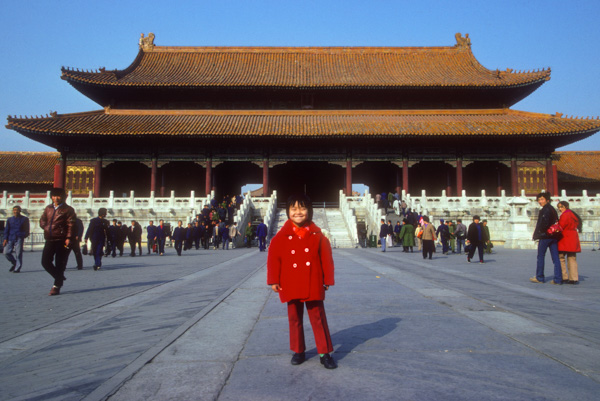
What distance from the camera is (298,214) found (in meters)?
3.05

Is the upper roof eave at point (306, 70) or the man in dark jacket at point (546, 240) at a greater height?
the upper roof eave at point (306, 70)

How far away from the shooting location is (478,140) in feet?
84.7

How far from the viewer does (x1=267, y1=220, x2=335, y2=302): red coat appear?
2.93m


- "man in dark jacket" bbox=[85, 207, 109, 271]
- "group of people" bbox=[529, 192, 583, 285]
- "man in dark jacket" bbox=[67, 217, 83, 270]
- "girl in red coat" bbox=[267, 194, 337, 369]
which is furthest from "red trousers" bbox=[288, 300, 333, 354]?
"man in dark jacket" bbox=[85, 207, 109, 271]

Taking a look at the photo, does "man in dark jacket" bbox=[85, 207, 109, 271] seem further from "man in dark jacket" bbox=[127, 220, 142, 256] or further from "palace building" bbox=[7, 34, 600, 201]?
"palace building" bbox=[7, 34, 600, 201]

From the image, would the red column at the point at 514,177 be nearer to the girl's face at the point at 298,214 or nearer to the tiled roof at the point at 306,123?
the tiled roof at the point at 306,123

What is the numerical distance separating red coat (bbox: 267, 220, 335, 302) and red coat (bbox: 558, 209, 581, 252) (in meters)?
5.74

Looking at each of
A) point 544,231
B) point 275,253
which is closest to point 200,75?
point 544,231

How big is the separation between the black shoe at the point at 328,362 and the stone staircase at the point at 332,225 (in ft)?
53.0

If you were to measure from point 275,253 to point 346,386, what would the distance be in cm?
100

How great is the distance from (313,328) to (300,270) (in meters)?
0.38

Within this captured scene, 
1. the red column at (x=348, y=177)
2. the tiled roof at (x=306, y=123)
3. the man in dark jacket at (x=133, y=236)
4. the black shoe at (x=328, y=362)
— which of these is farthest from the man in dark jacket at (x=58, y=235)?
the red column at (x=348, y=177)

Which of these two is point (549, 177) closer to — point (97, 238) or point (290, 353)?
point (97, 238)

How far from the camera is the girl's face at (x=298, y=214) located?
120 inches
